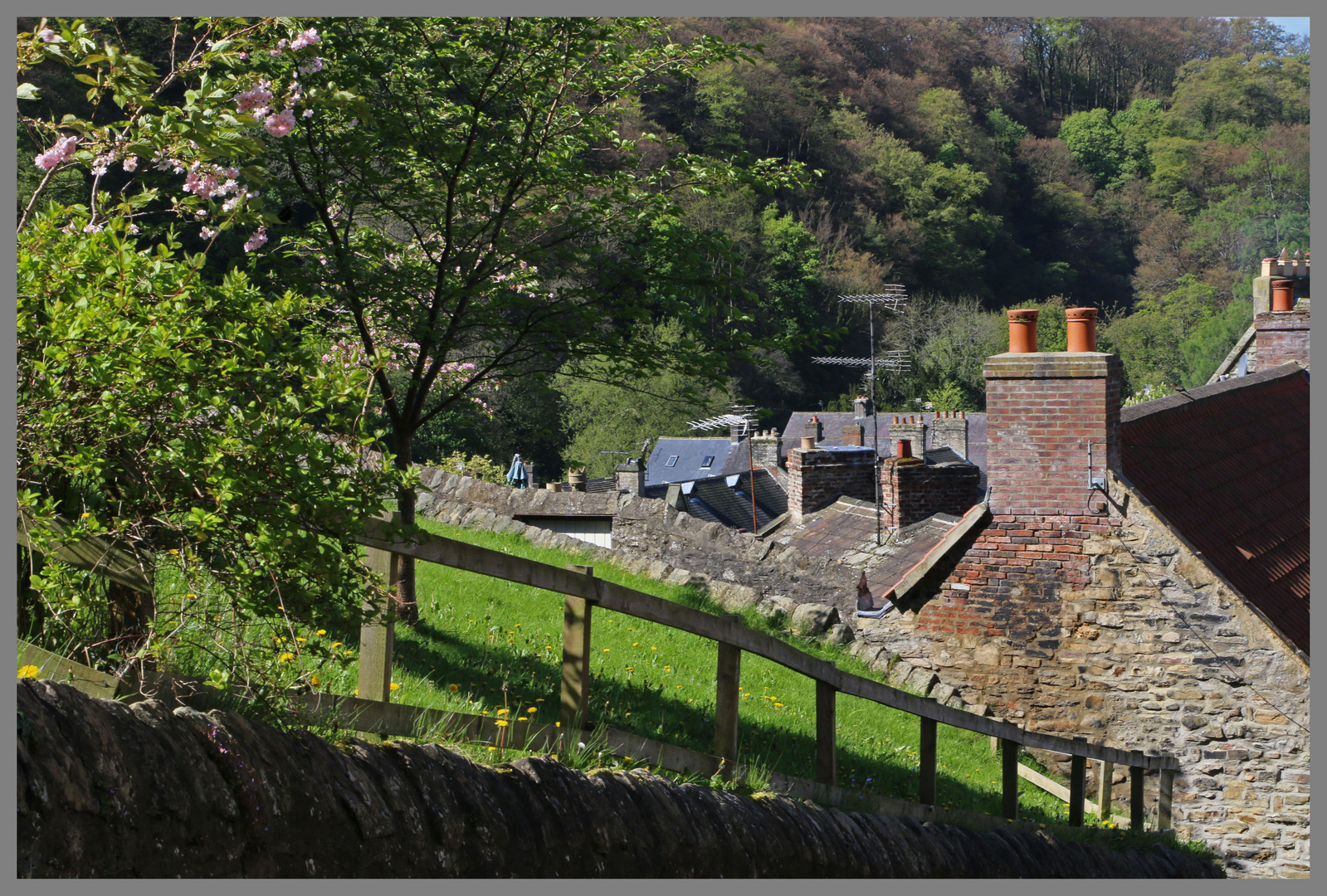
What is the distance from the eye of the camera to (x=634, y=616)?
17.3 feet

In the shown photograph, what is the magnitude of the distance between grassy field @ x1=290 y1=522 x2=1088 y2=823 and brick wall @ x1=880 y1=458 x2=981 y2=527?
5.54 metres

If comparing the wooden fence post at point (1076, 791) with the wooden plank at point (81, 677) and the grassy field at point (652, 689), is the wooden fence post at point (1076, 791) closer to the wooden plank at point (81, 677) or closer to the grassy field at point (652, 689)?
the grassy field at point (652, 689)

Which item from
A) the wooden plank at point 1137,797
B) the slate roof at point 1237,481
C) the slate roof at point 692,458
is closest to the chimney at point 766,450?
the slate roof at point 692,458

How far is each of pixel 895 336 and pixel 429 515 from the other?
64211mm

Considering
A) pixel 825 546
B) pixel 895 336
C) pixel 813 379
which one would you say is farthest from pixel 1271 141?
pixel 825 546

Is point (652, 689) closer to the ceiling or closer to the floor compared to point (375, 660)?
closer to the floor

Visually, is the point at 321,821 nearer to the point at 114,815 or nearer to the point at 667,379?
the point at 114,815

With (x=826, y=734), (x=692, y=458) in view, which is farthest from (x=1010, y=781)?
(x=692, y=458)

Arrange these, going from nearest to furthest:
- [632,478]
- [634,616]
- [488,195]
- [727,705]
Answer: [727,705], [634,616], [488,195], [632,478]

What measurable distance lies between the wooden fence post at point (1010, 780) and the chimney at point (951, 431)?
36.9 m

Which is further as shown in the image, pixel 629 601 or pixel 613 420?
pixel 613 420

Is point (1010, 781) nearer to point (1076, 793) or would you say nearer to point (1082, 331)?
point (1076, 793)

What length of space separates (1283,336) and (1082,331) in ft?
35.9

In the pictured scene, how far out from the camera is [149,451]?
3.49 metres
